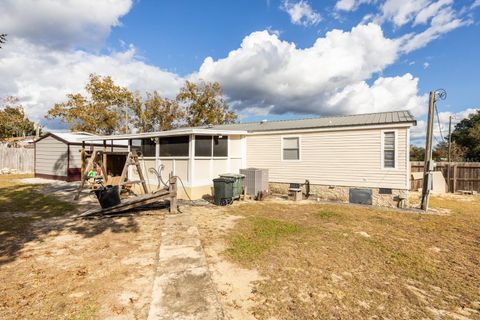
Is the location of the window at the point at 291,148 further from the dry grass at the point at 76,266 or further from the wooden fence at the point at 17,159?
the wooden fence at the point at 17,159

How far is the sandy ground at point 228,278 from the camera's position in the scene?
3244mm

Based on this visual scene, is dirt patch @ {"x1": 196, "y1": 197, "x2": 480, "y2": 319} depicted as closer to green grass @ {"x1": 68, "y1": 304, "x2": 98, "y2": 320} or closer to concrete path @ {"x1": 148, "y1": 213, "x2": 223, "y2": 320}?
concrete path @ {"x1": 148, "y1": 213, "x2": 223, "y2": 320}

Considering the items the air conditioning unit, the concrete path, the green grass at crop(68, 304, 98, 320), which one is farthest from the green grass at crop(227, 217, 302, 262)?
the air conditioning unit

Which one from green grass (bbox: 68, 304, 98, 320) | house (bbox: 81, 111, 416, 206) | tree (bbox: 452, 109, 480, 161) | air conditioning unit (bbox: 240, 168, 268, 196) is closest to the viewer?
green grass (bbox: 68, 304, 98, 320)

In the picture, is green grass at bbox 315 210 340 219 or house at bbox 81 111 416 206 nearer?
green grass at bbox 315 210 340 219

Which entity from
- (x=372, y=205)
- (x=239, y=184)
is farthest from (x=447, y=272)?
(x=239, y=184)

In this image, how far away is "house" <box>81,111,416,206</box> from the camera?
10.1m

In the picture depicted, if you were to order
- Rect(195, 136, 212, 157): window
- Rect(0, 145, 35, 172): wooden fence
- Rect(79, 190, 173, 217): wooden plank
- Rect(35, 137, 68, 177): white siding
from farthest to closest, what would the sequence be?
1. Rect(0, 145, 35, 172): wooden fence
2. Rect(35, 137, 68, 177): white siding
3. Rect(195, 136, 212, 157): window
4. Rect(79, 190, 173, 217): wooden plank

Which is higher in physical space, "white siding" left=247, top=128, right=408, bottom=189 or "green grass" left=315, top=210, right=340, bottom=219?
"white siding" left=247, top=128, right=408, bottom=189

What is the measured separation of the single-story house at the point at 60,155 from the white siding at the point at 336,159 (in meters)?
10.3

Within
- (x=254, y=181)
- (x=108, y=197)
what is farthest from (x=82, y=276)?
(x=254, y=181)

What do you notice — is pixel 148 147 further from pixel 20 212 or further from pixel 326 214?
pixel 326 214

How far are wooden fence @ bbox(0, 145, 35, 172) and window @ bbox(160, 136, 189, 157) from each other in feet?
58.6

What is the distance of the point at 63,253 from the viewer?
4.89 metres
